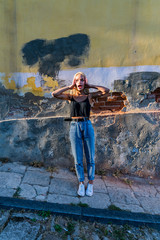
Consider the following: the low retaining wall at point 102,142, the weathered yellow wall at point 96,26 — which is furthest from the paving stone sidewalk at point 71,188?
the weathered yellow wall at point 96,26

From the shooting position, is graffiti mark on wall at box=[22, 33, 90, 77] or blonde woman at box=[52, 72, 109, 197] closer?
blonde woman at box=[52, 72, 109, 197]

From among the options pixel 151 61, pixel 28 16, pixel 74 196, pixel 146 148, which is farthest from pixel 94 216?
pixel 28 16

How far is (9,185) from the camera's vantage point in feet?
8.36

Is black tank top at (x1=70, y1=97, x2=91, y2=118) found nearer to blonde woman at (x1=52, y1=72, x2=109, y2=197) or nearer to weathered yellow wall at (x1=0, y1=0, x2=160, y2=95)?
blonde woman at (x1=52, y1=72, x2=109, y2=197)

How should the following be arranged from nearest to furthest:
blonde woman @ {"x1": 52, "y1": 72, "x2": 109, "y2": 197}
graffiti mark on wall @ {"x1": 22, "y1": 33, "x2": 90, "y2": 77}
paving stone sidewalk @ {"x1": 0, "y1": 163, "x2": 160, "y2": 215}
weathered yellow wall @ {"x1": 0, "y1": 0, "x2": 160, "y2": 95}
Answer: paving stone sidewalk @ {"x1": 0, "y1": 163, "x2": 160, "y2": 215} < blonde woman @ {"x1": 52, "y1": 72, "x2": 109, "y2": 197} < weathered yellow wall @ {"x1": 0, "y1": 0, "x2": 160, "y2": 95} < graffiti mark on wall @ {"x1": 22, "y1": 33, "x2": 90, "y2": 77}

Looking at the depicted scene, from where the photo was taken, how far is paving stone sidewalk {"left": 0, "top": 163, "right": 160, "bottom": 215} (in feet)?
7.80

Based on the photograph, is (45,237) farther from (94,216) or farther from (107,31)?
(107,31)

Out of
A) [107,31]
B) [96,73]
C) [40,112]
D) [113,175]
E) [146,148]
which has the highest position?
[107,31]

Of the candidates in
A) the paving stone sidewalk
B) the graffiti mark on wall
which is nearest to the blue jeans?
the paving stone sidewalk

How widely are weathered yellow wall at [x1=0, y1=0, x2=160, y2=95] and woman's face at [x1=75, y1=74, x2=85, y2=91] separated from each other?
644 millimetres

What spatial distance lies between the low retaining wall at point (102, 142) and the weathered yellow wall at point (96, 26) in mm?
1020

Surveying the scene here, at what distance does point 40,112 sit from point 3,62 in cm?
109

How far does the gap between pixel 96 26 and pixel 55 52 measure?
81cm

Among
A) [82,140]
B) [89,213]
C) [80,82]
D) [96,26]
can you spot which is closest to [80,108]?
[80,82]
